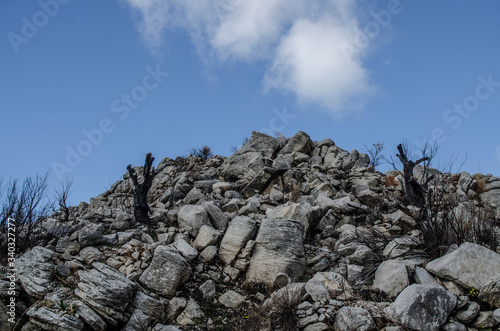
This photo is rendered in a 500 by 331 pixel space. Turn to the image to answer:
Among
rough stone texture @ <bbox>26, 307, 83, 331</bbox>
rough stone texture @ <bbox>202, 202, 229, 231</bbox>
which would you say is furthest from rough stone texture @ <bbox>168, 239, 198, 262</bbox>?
rough stone texture @ <bbox>26, 307, 83, 331</bbox>

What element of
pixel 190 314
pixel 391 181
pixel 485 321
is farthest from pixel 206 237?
pixel 391 181

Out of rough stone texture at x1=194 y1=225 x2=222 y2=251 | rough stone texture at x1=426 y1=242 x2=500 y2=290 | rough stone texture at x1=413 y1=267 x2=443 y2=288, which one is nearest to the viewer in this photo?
rough stone texture at x1=426 y1=242 x2=500 y2=290

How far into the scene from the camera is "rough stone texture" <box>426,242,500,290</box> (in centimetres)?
636

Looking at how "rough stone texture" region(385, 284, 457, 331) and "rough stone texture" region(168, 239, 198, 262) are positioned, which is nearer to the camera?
"rough stone texture" region(385, 284, 457, 331)

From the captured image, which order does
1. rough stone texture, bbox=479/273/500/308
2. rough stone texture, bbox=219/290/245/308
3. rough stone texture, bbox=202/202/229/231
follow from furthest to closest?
rough stone texture, bbox=202/202/229/231 < rough stone texture, bbox=219/290/245/308 < rough stone texture, bbox=479/273/500/308

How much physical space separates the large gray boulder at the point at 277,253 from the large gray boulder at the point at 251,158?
265 inches

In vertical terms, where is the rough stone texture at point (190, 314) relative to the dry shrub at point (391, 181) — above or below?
below

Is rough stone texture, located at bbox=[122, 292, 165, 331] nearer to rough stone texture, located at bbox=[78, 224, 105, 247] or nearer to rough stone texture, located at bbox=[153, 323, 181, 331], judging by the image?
rough stone texture, located at bbox=[153, 323, 181, 331]

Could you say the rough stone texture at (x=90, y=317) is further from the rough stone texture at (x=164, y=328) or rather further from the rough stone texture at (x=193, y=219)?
the rough stone texture at (x=193, y=219)

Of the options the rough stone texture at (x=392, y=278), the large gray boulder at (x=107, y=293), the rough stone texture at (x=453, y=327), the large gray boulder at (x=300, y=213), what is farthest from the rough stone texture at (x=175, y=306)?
the rough stone texture at (x=453, y=327)

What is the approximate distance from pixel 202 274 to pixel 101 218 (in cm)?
443

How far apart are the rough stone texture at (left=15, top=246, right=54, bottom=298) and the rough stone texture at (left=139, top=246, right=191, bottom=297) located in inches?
79.4

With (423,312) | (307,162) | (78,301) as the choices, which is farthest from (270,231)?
(307,162)

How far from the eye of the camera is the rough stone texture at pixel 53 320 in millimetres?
6215
